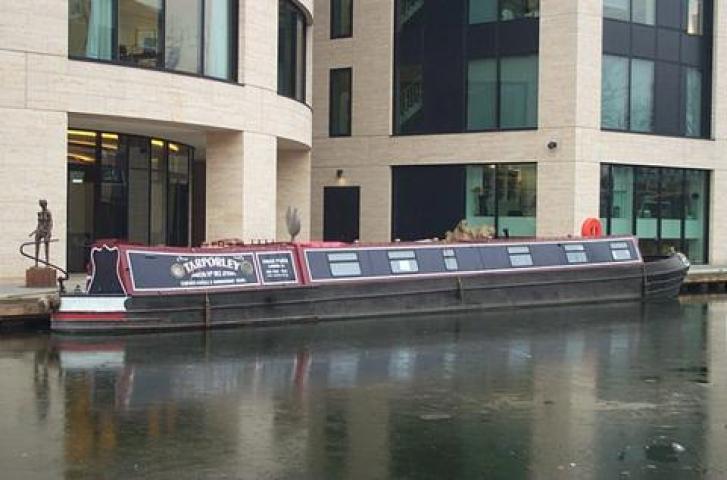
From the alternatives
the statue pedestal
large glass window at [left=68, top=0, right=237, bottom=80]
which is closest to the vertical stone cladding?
large glass window at [left=68, top=0, right=237, bottom=80]

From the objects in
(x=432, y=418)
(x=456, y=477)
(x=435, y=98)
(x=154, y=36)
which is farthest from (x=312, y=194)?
(x=456, y=477)

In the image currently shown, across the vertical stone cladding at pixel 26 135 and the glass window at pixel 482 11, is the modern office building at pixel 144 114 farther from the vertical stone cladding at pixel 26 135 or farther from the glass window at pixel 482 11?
the glass window at pixel 482 11

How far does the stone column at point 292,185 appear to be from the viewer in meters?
29.8

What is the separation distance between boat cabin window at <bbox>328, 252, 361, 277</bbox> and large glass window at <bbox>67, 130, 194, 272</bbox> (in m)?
7.03

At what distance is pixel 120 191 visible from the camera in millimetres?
24609

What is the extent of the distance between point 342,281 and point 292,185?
10.6m

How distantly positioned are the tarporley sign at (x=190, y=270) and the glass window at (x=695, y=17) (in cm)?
2251

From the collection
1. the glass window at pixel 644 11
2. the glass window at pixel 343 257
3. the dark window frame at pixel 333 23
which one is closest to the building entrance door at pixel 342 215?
the dark window frame at pixel 333 23

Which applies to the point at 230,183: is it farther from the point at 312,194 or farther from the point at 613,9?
the point at 613,9

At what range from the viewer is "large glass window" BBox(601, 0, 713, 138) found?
32.8 metres

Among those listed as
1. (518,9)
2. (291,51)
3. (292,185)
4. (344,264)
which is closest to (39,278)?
(344,264)

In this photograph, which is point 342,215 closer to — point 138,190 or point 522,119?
point 522,119

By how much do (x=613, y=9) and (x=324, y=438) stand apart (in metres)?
27.0

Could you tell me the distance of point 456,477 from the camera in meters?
7.73
